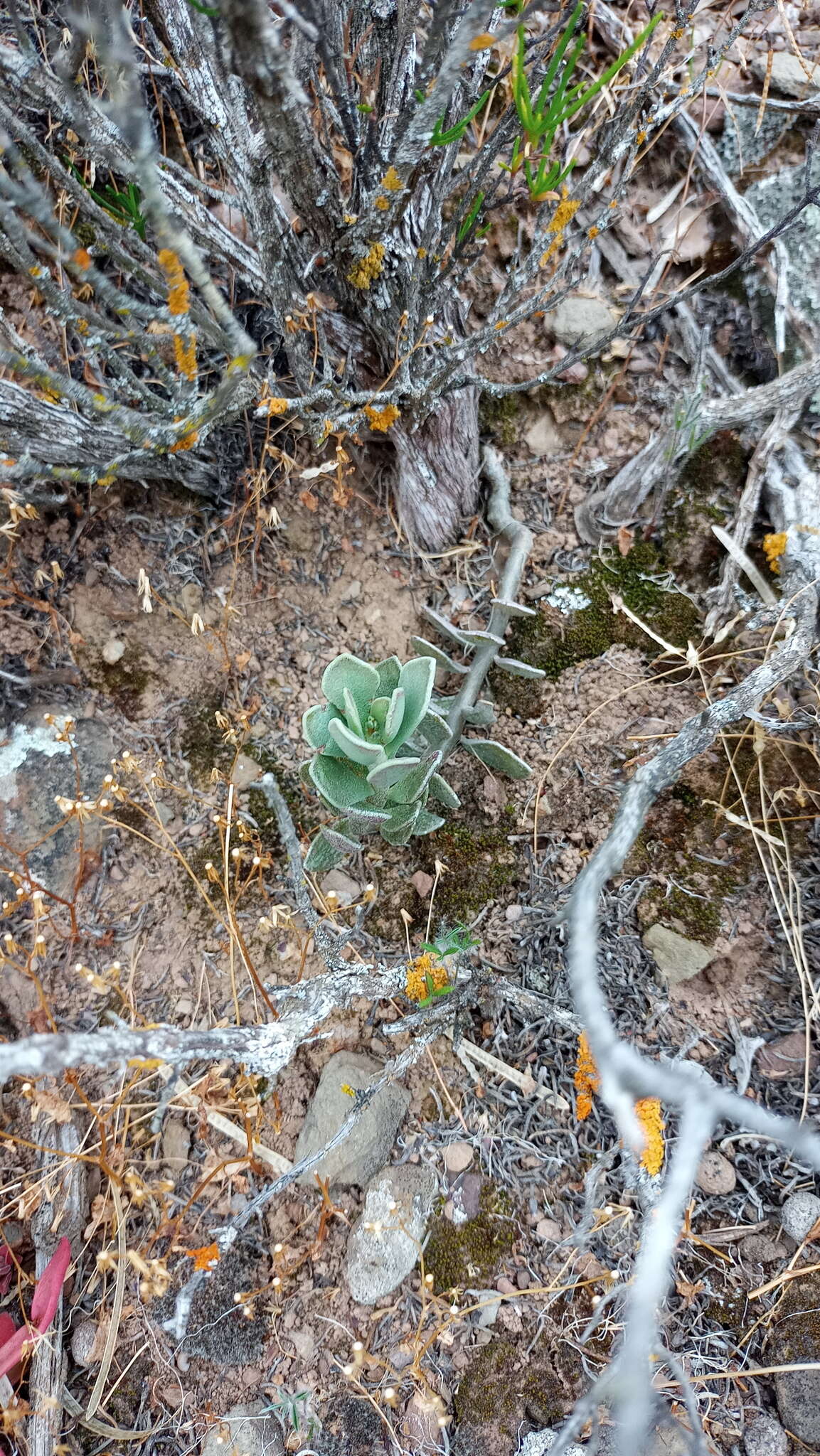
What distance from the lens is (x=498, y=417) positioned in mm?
2285

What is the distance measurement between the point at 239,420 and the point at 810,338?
5.10ft

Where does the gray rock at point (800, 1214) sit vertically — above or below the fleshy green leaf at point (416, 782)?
below

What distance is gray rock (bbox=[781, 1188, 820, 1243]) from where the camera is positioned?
1.65 meters

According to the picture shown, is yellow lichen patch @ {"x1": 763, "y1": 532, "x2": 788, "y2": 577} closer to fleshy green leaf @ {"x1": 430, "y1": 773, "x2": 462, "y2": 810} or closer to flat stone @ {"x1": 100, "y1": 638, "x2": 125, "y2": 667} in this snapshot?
fleshy green leaf @ {"x1": 430, "y1": 773, "x2": 462, "y2": 810}

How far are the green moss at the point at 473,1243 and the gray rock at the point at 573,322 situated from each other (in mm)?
2258

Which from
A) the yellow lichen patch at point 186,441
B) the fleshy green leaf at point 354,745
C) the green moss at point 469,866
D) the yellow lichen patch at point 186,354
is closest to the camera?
the yellow lichen patch at point 186,354

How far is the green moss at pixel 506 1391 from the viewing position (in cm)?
161

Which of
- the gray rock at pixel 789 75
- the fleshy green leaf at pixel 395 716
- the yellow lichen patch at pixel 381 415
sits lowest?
the fleshy green leaf at pixel 395 716

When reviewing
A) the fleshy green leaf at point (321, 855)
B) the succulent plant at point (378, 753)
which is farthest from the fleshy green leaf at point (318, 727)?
the fleshy green leaf at point (321, 855)

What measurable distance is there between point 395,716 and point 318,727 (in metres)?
0.20

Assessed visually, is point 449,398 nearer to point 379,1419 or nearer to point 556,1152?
point 556,1152

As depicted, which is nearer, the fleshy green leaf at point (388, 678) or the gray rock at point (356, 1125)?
the gray rock at point (356, 1125)

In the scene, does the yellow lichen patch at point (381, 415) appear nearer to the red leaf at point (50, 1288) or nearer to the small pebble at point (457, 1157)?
the small pebble at point (457, 1157)

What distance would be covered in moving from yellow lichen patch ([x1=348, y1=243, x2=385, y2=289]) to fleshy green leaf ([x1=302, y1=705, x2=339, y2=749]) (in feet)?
3.15
